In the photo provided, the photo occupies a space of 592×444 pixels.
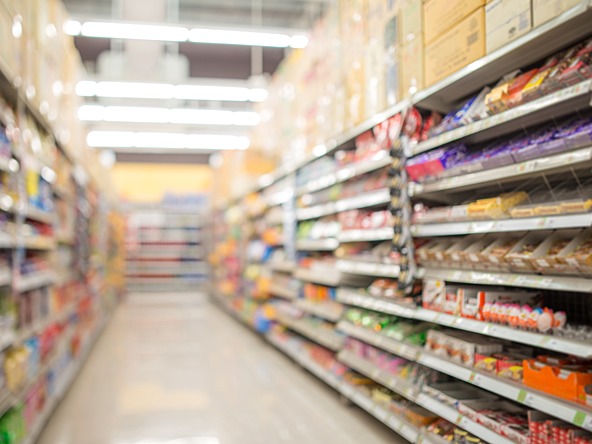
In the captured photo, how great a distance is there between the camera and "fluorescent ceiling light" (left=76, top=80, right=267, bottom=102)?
7.59 m

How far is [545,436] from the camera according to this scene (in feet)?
7.06

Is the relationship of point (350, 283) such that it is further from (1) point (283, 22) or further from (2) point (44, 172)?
(1) point (283, 22)

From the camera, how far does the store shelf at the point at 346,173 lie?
3.61 metres

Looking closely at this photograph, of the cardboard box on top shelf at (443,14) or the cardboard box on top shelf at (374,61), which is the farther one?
the cardboard box on top shelf at (374,61)

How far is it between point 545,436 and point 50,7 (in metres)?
4.61

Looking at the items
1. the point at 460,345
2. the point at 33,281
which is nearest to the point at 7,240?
the point at 33,281

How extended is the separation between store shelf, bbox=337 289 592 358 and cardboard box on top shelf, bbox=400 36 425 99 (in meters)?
1.28

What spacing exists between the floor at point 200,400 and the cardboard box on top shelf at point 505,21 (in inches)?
92.8

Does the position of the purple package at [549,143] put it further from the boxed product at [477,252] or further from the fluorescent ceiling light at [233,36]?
the fluorescent ceiling light at [233,36]

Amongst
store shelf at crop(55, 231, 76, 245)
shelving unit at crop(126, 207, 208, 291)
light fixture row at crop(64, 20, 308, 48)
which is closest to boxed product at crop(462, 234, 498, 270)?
store shelf at crop(55, 231, 76, 245)

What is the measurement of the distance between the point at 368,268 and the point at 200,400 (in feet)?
5.91

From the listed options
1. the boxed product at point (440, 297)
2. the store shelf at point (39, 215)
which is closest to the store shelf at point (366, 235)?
the boxed product at point (440, 297)

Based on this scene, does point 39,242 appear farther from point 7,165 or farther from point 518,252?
point 518,252

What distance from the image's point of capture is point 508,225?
2.40 metres
